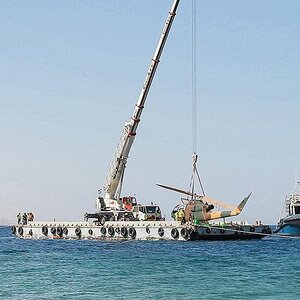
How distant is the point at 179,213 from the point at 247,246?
14.4 m

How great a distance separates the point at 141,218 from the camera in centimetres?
9656

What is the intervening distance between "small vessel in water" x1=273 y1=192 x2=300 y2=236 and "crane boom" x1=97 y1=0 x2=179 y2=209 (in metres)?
27.7

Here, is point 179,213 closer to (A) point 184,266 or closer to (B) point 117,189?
(B) point 117,189

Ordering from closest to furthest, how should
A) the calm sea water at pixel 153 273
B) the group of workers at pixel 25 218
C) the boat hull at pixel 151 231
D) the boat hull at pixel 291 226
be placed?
the calm sea water at pixel 153 273 < the boat hull at pixel 151 231 < the boat hull at pixel 291 226 < the group of workers at pixel 25 218

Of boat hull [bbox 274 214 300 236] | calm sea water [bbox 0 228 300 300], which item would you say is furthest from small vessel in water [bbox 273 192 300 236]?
calm sea water [bbox 0 228 300 300]

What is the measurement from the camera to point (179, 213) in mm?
90312

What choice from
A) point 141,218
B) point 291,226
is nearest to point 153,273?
point 141,218

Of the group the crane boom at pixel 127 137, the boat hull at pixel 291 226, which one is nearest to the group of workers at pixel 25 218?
the crane boom at pixel 127 137

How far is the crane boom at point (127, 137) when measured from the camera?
92.2m

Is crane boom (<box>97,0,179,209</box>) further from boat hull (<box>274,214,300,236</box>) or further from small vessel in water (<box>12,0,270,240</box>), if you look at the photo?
boat hull (<box>274,214,300,236</box>)

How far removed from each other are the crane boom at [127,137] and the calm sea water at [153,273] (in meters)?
23.3

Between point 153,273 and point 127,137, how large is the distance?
47.7 meters

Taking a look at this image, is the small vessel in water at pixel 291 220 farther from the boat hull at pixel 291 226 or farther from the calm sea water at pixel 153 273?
the calm sea water at pixel 153 273

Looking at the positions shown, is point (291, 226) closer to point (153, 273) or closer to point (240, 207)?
point (240, 207)
